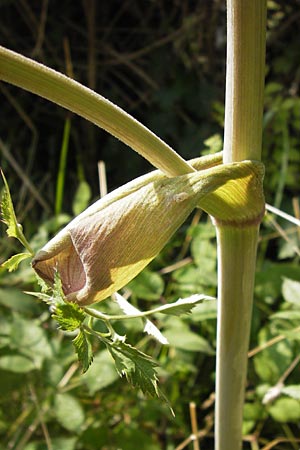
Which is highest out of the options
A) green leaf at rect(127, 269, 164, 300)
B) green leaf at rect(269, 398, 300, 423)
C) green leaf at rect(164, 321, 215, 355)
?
green leaf at rect(127, 269, 164, 300)

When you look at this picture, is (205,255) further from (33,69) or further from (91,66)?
(91,66)

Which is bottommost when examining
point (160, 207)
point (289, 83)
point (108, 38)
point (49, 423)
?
point (49, 423)

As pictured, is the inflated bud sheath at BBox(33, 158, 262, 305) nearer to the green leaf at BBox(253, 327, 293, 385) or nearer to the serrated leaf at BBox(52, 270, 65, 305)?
the serrated leaf at BBox(52, 270, 65, 305)

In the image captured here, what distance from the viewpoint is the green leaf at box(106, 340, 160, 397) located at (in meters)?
0.39

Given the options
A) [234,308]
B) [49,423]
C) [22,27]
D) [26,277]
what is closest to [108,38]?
[22,27]

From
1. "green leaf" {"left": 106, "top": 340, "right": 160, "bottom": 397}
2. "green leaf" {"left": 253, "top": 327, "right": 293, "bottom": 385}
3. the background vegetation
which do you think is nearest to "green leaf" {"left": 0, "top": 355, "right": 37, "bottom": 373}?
the background vegetation

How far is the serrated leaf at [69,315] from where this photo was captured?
1.21ft

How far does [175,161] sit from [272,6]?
54.2 inches

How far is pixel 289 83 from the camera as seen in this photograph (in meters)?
1.64

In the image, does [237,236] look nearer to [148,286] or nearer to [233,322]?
[233,322]

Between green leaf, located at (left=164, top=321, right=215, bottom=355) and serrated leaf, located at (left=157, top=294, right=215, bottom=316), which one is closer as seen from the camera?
serrated leaf, located at (left=157, top=294, right=215, bottom=316)

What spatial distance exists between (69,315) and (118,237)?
6 centimetres

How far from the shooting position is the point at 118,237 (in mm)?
396

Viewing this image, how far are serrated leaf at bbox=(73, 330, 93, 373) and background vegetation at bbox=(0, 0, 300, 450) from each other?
0.27 meters
